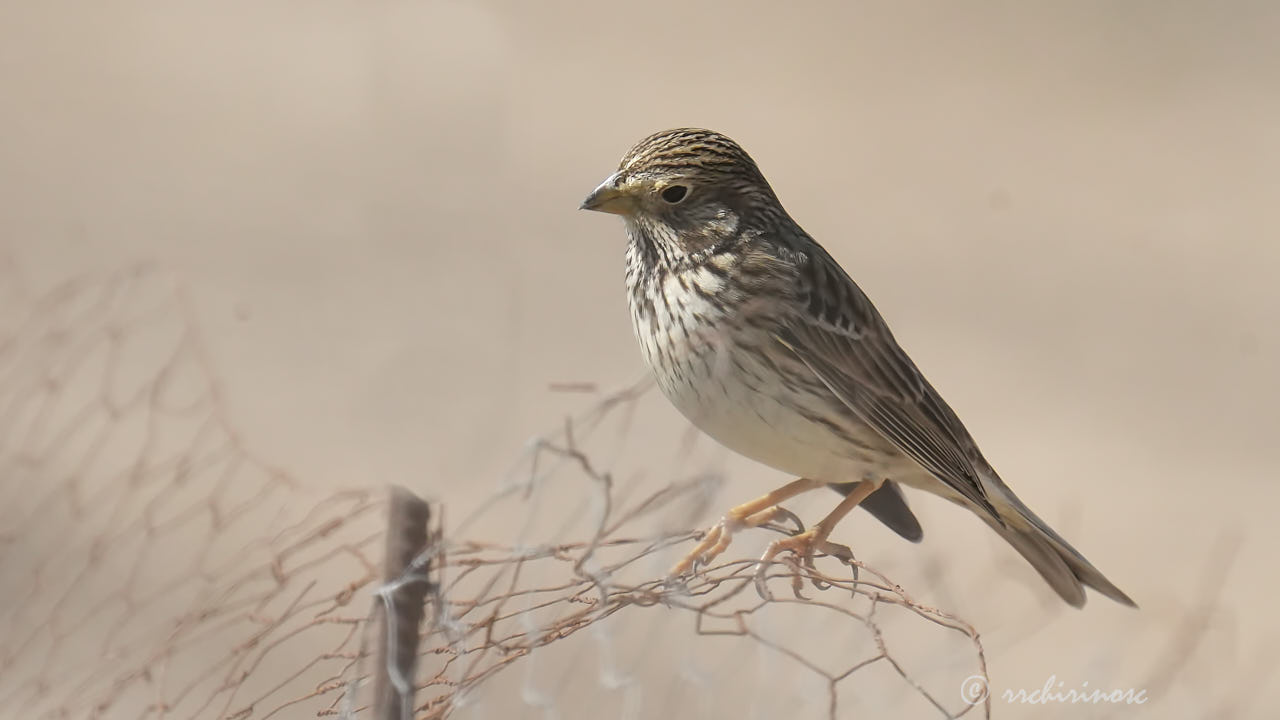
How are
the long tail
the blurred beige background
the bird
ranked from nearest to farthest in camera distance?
the bird → the long tail → the blurred beige background

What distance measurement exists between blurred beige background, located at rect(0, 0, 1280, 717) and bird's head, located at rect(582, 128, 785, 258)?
1.91 m

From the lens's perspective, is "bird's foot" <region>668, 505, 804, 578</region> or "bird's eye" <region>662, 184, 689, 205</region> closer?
"bird's foot" <region>668, 505, 804, 578</region>

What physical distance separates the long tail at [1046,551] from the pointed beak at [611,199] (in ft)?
4.55

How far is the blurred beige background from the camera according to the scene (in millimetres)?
7922

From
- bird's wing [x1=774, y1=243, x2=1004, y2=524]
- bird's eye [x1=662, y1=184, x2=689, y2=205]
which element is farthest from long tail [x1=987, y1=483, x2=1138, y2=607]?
bird's eye [x1=662, y1=184, x2=689, y2=205]

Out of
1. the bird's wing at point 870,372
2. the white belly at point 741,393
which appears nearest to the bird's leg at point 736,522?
the white belly at point 741,393

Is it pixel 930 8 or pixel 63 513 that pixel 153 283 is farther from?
pixel 930 8

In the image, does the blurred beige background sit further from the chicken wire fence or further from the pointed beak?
the pointed beak

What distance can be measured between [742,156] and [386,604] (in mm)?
2259

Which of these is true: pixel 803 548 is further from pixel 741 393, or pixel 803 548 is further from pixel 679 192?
pixel 679 192

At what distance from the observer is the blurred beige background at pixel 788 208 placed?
7.92m

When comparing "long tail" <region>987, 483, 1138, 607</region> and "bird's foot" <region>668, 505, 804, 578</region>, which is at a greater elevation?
"bird's foot" <region>668, 505, 804, 578</region>

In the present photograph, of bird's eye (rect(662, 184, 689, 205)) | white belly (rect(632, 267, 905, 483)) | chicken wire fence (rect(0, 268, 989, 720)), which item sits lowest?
chicken wire fence (rect(0, 268, 989, 720))

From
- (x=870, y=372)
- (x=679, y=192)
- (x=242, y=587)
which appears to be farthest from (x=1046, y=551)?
(x=242, y=587)
